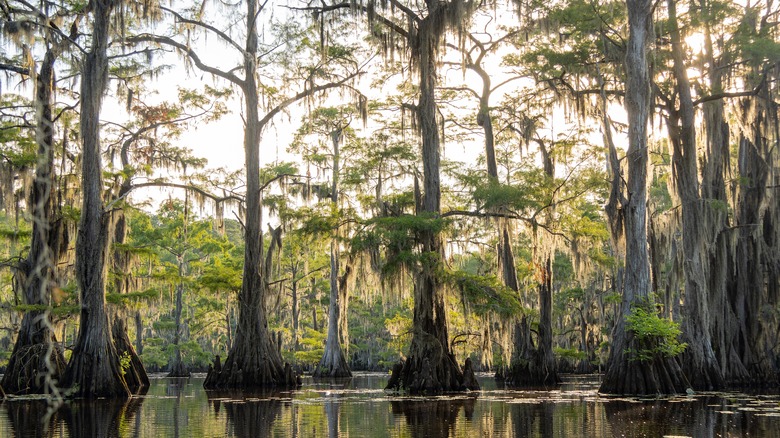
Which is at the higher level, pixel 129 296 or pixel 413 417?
pixel 129 296

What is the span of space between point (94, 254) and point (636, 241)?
1239 cm

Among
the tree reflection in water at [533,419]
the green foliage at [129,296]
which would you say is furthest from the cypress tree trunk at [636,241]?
the green foliage at [129,296]

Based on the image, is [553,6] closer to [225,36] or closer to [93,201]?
[225,36]

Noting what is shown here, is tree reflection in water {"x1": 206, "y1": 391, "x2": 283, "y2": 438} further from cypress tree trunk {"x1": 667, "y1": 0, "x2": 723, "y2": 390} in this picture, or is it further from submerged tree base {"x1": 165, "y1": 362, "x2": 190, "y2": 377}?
submerged tree base {"x1": 165, "y1": 362, "x2": 190, "y2": 377}

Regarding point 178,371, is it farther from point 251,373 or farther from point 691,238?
point 691,238

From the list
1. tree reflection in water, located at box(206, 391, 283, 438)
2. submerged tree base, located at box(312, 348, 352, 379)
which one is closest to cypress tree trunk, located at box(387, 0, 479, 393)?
tree reflection in water, located at box(206, 391, 283, 438)

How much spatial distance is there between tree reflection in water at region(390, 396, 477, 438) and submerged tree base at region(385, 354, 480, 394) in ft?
5.23

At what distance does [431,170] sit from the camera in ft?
65.4

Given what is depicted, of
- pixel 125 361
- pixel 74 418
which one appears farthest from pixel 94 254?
pixel 74 418

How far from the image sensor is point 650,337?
1600 centimetres

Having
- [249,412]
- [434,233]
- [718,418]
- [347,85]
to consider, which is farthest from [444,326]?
[347,85]

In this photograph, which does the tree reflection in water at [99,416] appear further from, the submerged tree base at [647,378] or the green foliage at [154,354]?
the green foliage at [154,354]

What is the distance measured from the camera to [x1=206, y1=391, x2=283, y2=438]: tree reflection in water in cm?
921

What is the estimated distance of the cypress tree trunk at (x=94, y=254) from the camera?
1681cm
